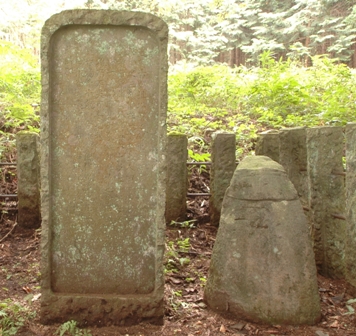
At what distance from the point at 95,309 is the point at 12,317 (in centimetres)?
53

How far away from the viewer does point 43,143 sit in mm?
2490

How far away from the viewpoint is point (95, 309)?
2.55 metres

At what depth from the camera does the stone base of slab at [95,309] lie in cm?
255

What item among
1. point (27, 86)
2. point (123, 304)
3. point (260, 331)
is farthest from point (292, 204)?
point (27, 86)

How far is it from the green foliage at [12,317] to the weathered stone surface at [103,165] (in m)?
0.13

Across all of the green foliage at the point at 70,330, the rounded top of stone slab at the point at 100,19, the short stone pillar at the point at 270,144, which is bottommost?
the green foliage at the point at 70,330

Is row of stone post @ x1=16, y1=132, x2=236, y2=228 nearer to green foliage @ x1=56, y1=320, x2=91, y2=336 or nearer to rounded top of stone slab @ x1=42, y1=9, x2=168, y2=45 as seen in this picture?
rounded top of stone slab @ x1=42, y1=9, x2=168, y2=45

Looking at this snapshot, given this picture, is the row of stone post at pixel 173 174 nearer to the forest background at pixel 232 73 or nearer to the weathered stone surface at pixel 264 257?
the forest background at pixel 232 73

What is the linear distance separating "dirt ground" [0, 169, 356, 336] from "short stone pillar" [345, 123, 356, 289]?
0.79 feet

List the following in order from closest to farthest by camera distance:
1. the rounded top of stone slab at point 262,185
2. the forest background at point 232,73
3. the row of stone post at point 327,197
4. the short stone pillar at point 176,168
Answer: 1. the rounded top of stone slab at point 262,185
2. the row of stone post at point 327,197
3. the short stone pillar at point 176,168
4. the forest background at point 232,73

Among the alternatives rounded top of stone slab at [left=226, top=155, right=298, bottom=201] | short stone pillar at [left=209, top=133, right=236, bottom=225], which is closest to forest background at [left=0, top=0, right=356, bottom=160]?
short stone pillar at [left=209, top=133, right=236, bottom=225]

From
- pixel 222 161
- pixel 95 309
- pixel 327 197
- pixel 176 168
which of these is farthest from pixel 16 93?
pixel 327 197

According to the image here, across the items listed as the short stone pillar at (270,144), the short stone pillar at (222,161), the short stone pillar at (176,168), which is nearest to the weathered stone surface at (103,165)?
the short stone pillar at (176,168)

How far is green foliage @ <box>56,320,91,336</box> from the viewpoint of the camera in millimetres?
2423
